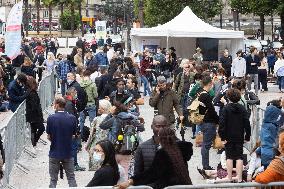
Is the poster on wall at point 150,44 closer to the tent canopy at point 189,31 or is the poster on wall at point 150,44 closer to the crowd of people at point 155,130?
the tent canopy at point 189,31

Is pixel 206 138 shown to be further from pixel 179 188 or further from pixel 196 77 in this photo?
pixel 179 188

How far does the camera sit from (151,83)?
31609 mm

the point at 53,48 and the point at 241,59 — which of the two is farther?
the point at 53,48

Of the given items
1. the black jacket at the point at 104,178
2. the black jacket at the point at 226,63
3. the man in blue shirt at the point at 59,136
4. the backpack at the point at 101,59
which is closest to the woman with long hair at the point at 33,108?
the man in blue shirt at the point at 59,136

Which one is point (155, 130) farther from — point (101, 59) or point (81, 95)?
point (101, 59)

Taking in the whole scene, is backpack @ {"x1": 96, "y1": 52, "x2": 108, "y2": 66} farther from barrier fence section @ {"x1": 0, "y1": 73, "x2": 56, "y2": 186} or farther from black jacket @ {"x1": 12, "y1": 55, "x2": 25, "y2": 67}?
barrier fence section @ {"x1": 0, "y1": 73, "x2": 56, "y2": 186}

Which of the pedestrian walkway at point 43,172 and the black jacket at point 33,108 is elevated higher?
the black jacket at point 33,108

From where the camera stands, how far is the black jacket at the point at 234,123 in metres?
13.8

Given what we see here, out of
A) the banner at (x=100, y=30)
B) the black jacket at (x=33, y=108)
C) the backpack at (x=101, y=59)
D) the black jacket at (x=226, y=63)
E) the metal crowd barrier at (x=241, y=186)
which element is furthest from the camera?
the banner at (x=100, y=30)

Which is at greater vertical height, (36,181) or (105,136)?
(105,136)

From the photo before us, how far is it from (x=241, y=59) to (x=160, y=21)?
35613 mm

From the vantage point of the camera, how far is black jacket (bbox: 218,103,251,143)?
13797 mm

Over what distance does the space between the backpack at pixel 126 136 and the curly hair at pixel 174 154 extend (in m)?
3.73

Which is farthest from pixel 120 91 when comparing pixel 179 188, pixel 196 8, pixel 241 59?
pixel 196 8
